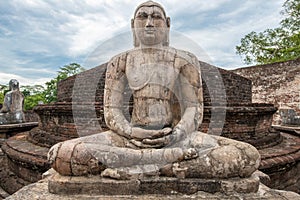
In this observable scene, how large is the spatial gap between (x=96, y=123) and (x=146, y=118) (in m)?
2.42

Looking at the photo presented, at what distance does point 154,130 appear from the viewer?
2.12 m

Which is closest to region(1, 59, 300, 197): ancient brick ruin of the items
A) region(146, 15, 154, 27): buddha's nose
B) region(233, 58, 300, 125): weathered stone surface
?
region(146, 15, 154, 27): buddha's nose

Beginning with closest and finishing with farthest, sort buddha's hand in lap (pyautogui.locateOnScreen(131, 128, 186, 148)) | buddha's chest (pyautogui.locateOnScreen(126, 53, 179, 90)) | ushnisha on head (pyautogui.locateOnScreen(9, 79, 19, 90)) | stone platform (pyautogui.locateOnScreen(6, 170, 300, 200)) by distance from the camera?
stone platform (pyautogui.locateOnScreen(6, 170, 300, 200)) → buddha's hand in lap (pyautogui.locateOnScreen(131, 128, 186, 148)) → buddha's chest (pyautogui.locateOnScreen(126, 53, 179, 90)) → ushnisha on head (pyautogui.locateOnScreen(9, 79, 19, 90))

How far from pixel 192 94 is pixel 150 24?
76 centimetres

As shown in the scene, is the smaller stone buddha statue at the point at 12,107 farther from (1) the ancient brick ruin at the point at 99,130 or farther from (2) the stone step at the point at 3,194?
(2) the stone step at the point at 3,194

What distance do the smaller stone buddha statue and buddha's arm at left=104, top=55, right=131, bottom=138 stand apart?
23.4ft

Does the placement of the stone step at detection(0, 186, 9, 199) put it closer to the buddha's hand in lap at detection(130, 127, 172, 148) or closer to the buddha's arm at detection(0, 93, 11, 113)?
the buddha's hand in lap at detection(130, 127, 172, 148)

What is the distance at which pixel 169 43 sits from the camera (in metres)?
2.54

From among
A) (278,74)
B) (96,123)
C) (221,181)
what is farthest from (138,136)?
(278,74)

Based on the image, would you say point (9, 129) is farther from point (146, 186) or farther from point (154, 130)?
point (146, 186)

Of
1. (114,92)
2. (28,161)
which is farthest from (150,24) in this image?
(28,161)

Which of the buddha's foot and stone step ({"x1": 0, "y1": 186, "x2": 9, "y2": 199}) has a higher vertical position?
the buddha's foot

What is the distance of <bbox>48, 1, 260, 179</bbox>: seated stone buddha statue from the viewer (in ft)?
6.28

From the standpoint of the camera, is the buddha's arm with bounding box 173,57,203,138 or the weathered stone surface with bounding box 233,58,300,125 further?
the weathered stone surface with bounding box 233,58,300,125
